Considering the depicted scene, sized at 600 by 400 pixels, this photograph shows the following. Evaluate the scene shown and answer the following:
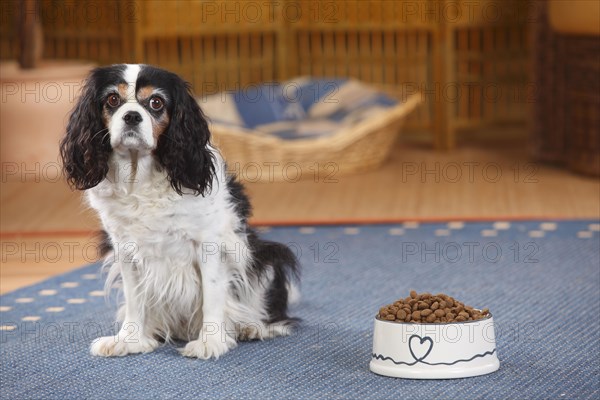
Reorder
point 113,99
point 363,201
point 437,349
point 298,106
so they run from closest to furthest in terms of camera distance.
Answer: point 437,349 < point 113,99 < point 363,201 < point 298,106

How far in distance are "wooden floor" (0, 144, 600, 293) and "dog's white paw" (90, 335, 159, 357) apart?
A: 31.4 inches

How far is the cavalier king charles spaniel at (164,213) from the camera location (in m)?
2.30

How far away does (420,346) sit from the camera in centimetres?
217

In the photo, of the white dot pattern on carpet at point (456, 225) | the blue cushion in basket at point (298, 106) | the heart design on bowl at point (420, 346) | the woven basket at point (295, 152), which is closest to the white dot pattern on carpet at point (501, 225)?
the white dot pattern on carpet at point (456, 225)

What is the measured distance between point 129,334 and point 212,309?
21 cm

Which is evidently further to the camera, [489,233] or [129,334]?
[489,233]

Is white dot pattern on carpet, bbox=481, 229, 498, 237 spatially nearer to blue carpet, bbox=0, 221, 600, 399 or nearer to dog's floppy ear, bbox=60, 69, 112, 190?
blue carpet, bbox=0, 221, 600, 399

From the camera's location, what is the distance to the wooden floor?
11.8ft

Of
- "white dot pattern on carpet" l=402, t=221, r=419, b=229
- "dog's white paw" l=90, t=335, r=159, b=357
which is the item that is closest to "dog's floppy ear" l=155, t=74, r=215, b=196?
"dog's white paw" l=90, t=335, r=159, b=357

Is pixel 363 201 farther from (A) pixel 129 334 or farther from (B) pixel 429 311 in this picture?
(B) pixel 429 311

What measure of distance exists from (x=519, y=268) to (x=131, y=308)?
126 cm

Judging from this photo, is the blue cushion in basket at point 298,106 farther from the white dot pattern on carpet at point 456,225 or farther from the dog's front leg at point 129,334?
the dog's front leg at point 129,334

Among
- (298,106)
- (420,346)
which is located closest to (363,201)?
(298,106)

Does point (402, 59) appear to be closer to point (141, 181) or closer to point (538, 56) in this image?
point (538, 56)
